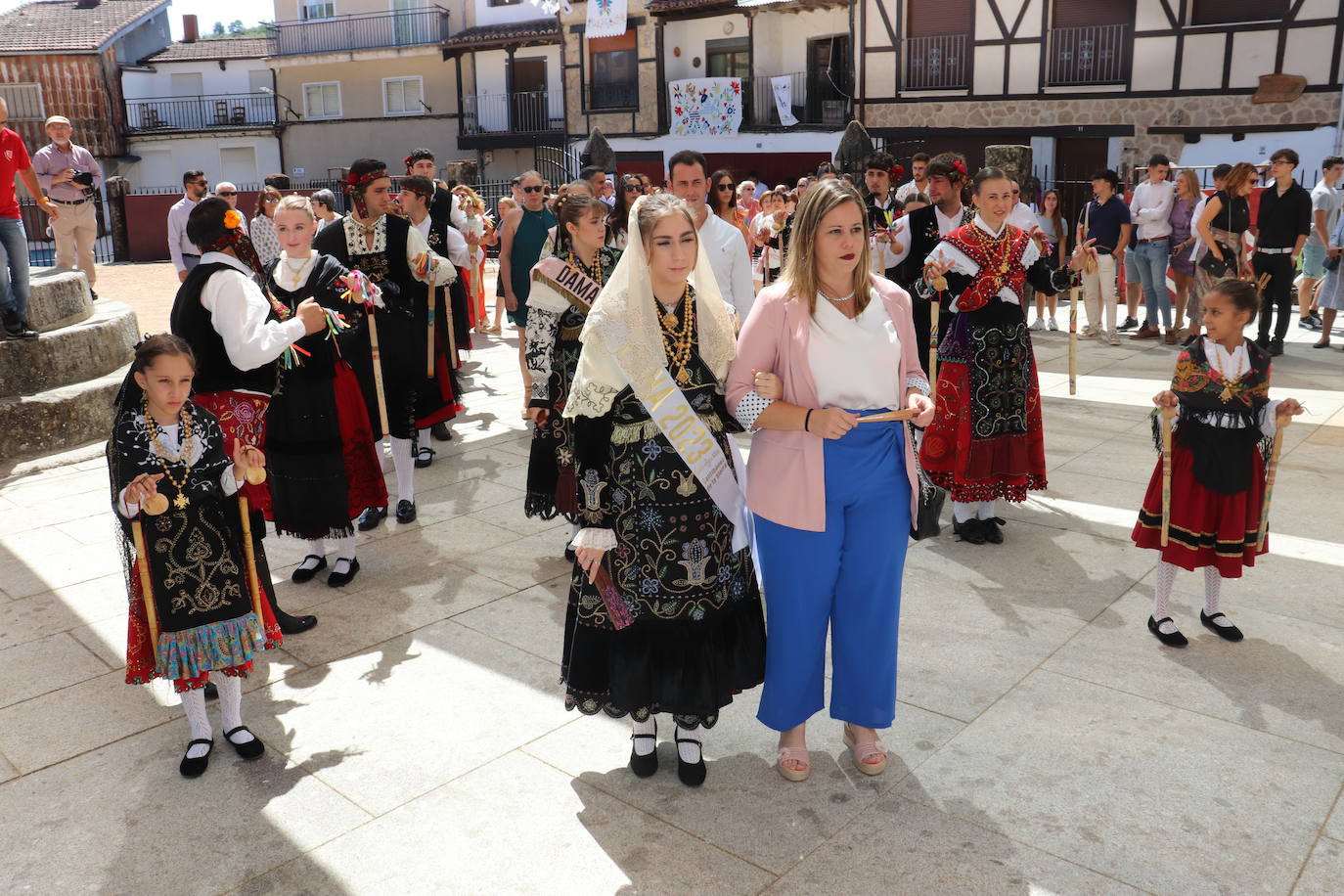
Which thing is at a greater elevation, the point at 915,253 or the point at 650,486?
the point at 915,253

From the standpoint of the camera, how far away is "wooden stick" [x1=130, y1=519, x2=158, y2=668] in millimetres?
3355

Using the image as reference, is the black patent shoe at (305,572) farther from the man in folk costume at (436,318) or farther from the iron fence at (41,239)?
the iron fence at (41,239)

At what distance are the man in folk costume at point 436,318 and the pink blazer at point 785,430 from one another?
130 inches

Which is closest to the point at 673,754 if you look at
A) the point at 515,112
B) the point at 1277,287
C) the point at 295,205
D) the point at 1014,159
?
the point at 295,205

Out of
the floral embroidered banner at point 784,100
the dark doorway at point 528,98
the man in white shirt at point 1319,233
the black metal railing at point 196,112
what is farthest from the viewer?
the black metal railing at point 196,112

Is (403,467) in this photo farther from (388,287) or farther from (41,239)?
(41,239)

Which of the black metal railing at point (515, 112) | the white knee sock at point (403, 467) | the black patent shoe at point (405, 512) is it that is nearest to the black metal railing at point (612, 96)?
the black metal railing at point (515, 112)

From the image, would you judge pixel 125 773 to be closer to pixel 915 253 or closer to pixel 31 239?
pixel 915 253

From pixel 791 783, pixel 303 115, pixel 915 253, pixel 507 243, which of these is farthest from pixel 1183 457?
pixel 303 115

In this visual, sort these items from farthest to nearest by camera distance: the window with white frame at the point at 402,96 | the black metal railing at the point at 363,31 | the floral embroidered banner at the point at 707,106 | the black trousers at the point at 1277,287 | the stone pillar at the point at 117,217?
the window with white frame at the point at 402,96 < the black metal railing at the point at 363,31 < the stone pillar at the point at 117,217 < the floral embroidered banner at the point at 707,106 < the black trousers at the point at 1277,287

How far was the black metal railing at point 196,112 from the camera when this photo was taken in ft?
117

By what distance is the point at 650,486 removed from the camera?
311 centimetres

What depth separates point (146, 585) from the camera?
339 cm

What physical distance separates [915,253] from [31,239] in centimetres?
2949
